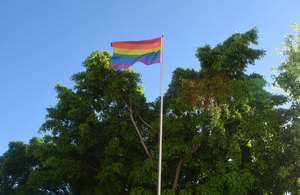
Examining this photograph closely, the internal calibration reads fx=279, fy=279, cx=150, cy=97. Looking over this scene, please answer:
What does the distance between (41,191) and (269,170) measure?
2393cm

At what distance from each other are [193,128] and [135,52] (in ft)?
25.3

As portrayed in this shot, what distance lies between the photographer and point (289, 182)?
16.3 metres

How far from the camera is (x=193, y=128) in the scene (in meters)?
17.6

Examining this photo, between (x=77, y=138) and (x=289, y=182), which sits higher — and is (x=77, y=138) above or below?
above

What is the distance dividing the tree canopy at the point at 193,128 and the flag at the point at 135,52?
580cm

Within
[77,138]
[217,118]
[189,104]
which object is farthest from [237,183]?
[77,138]

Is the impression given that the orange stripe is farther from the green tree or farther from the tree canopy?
the green tree

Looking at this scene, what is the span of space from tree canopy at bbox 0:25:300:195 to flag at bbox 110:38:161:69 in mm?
5803

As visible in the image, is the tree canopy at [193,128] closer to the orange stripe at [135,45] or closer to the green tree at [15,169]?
the orange stripe at [135,45]

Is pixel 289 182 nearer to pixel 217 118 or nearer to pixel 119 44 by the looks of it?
pixel 217 118

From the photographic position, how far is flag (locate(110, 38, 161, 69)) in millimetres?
11568

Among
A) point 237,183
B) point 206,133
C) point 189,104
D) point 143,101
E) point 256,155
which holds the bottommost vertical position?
point 237,183

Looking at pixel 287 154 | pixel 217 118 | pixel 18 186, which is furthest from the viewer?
pixel 18 186

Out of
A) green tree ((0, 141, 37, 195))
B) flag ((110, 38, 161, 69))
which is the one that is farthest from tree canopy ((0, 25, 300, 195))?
green tree ((0, 141, 37, 195))
